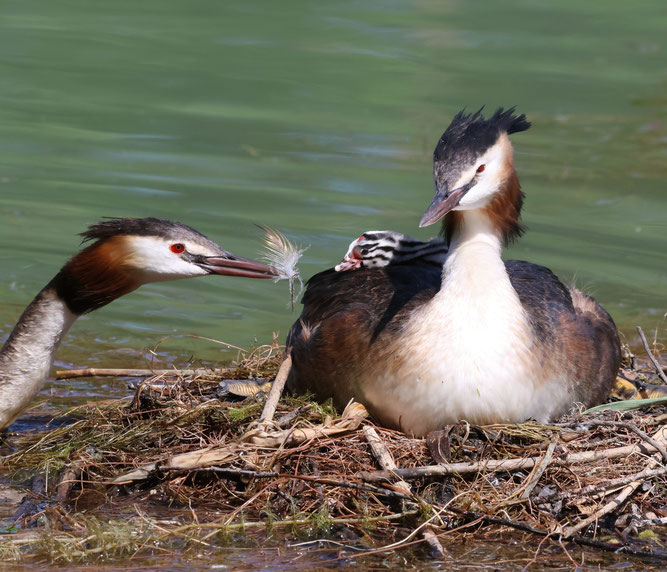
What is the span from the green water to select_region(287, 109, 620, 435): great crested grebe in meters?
2.28

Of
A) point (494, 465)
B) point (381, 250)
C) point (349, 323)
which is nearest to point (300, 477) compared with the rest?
point (494, 465)

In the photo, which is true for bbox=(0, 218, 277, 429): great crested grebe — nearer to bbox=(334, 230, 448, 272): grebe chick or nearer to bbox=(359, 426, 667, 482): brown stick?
bbox=(334, 230, 448, 272): grebe chick

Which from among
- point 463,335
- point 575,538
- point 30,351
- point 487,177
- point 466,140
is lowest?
point 575,538

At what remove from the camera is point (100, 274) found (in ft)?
19.8

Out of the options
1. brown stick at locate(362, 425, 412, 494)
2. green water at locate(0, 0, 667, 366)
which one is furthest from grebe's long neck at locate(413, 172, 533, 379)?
green water at locate(0, 0, 667, 366)

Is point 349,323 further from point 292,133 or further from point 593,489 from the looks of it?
point 292,133

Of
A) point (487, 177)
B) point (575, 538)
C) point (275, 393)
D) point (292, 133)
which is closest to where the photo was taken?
point (575, 538)

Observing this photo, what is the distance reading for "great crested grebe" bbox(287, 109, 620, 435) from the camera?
5262 millimetres

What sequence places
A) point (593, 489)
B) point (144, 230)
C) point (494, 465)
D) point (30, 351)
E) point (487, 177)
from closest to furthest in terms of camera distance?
point (593, 489) < point (494, 465) < point (487, 177) < point (144, 230) < point (30, 351)

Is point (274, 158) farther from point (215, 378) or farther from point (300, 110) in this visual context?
point (215, 378)

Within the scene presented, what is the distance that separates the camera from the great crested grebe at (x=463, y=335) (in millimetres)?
5262

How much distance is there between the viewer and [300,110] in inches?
527

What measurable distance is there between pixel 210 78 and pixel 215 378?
8308 mm

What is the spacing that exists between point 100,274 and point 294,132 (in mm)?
6853
